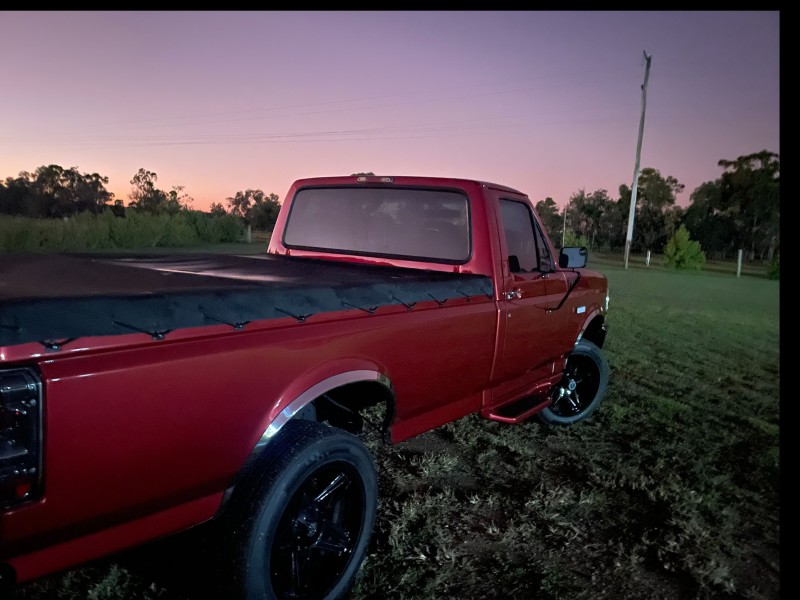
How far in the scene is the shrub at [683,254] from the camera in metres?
36.2

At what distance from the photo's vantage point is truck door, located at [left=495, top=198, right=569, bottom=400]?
359 cm

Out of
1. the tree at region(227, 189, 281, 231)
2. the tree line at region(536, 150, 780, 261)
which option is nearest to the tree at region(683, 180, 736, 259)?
the tree line at region(536, 150, 780, 261)

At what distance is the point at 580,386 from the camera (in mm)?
5129

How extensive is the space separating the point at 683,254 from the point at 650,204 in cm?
4025

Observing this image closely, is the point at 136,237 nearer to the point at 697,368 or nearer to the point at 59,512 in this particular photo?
the point at 697,368

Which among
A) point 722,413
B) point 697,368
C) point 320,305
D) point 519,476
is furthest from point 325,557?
point 697,368

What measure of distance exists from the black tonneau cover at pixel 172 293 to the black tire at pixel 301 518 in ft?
1.81

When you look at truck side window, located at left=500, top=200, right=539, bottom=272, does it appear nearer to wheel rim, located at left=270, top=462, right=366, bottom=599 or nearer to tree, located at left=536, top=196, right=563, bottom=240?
wheel rim, located at left=270, top=462, right=366, bottom=599

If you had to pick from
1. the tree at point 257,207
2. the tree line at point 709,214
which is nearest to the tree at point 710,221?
the tree line at point 709,214

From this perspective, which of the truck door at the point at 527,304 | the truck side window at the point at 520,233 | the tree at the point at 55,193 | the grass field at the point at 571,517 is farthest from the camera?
the tree at the point at 55,193

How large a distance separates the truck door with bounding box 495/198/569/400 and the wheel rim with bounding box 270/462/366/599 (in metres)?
1.43

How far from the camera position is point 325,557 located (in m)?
2.44

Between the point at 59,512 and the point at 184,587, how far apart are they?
3.63ft

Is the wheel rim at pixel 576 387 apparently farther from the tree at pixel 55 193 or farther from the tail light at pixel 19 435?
the tree at pixel 55 193
